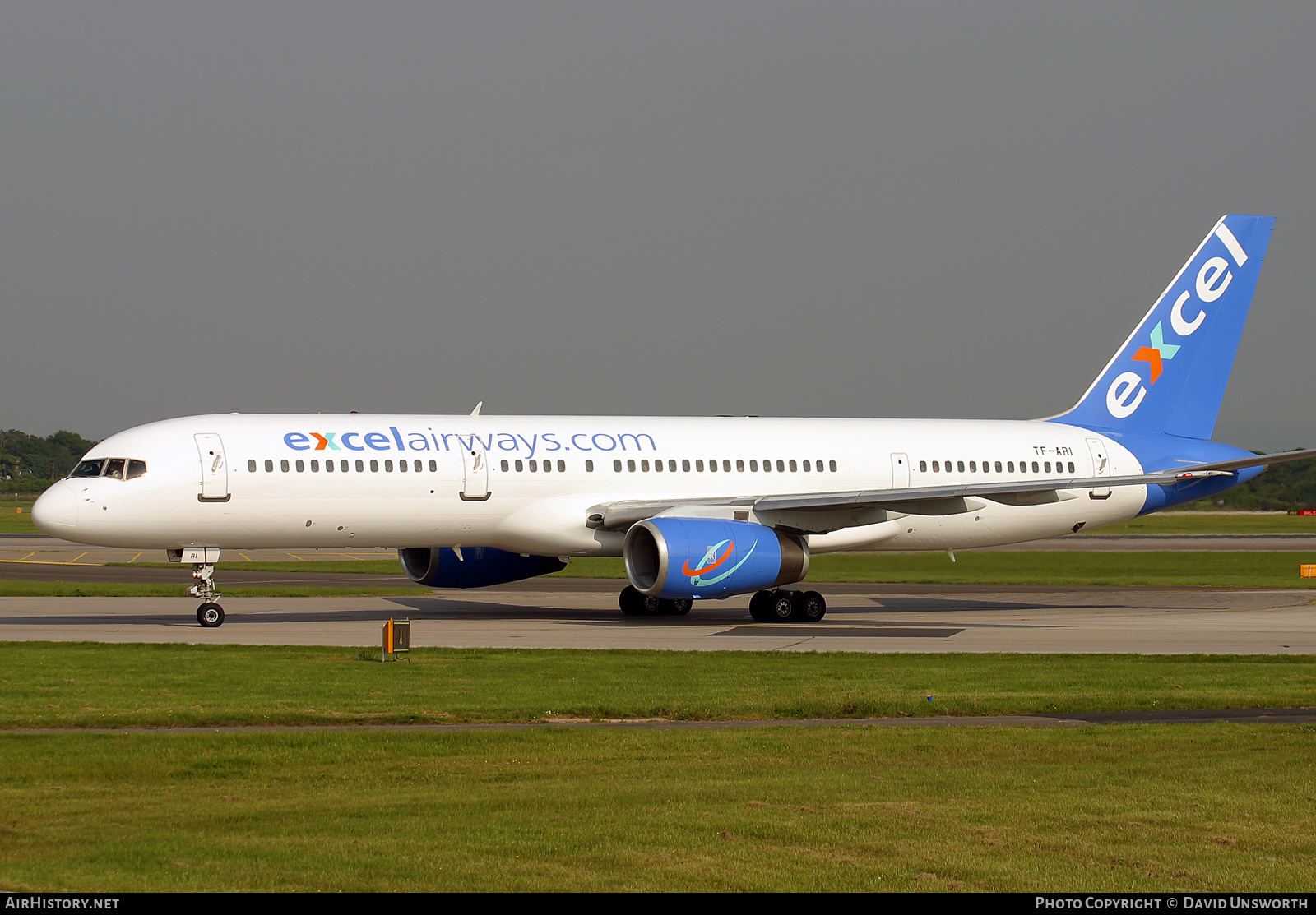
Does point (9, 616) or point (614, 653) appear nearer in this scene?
point (614, 653)

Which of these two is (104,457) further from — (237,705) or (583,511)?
(237,705)

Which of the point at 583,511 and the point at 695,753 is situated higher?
the point at 583,511

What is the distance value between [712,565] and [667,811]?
60.8 feet

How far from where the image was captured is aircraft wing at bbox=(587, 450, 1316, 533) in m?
31.1

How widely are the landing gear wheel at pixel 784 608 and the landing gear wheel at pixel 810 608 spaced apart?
0.37 ft

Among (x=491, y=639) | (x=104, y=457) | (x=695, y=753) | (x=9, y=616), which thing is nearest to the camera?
(x=695, y=753)

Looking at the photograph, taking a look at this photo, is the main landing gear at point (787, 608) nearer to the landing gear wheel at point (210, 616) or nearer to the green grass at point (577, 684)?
the green grass at point (577, 684)

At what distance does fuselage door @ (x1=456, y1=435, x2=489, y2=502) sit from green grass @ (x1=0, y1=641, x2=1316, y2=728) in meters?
7.65

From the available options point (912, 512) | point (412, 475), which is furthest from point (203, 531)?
point (912, 512)

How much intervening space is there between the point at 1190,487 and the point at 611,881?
106 feet

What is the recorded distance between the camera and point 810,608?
105ft

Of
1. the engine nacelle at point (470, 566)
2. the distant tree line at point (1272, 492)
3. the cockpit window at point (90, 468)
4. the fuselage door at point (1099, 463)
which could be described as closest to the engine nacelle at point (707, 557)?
the engine nacelle at point (470, 566)

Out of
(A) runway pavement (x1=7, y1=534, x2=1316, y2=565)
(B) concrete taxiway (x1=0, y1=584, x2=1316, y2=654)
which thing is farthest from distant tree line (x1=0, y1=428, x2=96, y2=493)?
(B) concrete taxiway (x1=0, y1=584, x2=1316, y2=654)

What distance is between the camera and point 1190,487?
37469 millimetres
